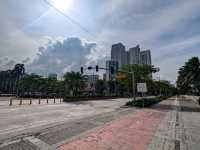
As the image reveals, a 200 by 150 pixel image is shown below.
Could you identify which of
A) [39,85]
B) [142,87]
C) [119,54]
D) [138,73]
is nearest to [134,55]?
[119,54]

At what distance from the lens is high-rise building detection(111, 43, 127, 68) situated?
57.5 m

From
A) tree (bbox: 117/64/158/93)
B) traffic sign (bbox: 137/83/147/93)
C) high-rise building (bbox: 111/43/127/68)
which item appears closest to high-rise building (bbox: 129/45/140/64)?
high-rise building (bbox: 111/43/127/68)

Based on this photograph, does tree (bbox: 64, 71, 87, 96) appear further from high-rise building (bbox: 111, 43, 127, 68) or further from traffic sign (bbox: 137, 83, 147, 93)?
traffic sign (bbox: 137, 83, 147, 93)

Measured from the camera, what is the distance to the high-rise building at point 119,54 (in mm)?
57500

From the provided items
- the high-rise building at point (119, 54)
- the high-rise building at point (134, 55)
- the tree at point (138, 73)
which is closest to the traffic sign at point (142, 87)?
the tree at point (138, 73)

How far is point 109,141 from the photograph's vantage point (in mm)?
6820

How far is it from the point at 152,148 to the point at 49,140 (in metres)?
3.76

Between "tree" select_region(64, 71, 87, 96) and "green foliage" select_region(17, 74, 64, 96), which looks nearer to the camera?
"tree" select_region(64, 71, 87, 96)

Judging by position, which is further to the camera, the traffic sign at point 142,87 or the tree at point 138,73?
the tree at point 138,73

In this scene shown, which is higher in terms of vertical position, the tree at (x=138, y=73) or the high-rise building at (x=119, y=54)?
the high-rise building at (x=119, y=54)

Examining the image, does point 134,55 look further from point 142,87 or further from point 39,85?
point 39,85

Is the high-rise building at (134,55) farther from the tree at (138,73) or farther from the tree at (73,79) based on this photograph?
the tree at (73,79)

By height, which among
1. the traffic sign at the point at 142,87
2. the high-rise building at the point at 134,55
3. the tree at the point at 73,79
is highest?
the high-rise building at the point at 134,55

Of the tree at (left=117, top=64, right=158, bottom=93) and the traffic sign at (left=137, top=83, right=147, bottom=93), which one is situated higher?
the tree at (left=117, top=64, right=158, bottom=93)
